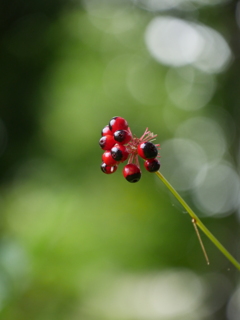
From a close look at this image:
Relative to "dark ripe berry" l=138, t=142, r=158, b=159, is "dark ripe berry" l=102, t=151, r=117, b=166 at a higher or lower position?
lower

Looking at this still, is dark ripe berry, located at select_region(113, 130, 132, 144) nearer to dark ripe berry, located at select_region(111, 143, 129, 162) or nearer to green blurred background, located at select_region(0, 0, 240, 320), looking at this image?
dark ripe berry, located at select_region(111, 143, 129, 162)

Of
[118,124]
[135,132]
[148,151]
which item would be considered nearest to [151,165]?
[148,151]

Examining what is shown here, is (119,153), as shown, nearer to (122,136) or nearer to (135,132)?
(122,136)

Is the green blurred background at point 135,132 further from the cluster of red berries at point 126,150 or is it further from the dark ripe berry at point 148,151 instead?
the dark ripe berry at point 148,151

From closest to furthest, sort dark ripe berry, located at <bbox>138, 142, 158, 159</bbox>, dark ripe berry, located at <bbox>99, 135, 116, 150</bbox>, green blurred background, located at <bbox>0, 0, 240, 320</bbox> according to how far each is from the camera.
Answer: dark ripe berry, located at <bbox>138, 142, 158, 159</bbox> → dark ripe berry, located at <bbox>99, 135, 116, 150</bbox> → green blurred background, located at <bbox>0, 0, 240, 320</bbox>

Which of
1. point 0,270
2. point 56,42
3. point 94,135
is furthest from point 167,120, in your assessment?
point 0,270

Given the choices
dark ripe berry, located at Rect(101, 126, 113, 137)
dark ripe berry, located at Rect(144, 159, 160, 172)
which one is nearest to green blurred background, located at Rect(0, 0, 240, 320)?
dark ripe berry, located at Rect(101, 126, 113, 137)

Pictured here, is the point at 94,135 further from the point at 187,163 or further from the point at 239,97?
the point at 239,97

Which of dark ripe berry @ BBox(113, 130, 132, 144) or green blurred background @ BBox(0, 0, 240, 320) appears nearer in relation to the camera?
dark ripe berry @ BBox(113, 130, 132, 144)
